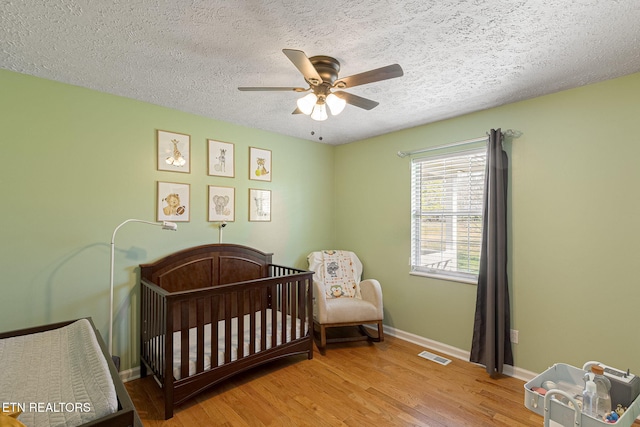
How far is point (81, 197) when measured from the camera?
7.63 feet

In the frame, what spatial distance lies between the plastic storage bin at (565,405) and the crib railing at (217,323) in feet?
5.92

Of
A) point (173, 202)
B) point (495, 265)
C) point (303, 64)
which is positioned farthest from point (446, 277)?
point (173, 202)

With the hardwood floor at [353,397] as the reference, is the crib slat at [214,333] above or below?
above

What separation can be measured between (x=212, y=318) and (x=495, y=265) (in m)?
2.34

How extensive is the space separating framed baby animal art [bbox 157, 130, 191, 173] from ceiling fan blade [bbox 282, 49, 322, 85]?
1590mm

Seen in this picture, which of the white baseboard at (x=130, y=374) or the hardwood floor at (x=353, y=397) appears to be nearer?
the hardwood floor at (x=353, y=397)

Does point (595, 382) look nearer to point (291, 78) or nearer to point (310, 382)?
point (310, 382)

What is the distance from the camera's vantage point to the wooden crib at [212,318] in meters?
2.11

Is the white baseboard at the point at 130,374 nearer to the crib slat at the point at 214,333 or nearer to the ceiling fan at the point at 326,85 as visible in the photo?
the crib slat at the point at 214,333

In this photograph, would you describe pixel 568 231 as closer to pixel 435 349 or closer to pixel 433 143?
pixel 433 143

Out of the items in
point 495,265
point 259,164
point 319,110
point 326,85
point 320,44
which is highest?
point 320,44

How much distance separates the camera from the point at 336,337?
339 centimetres

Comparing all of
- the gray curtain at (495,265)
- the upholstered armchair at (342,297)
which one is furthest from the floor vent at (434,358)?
the upholstered armchair at (342,297)

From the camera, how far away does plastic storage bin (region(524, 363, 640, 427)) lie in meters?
1.23
